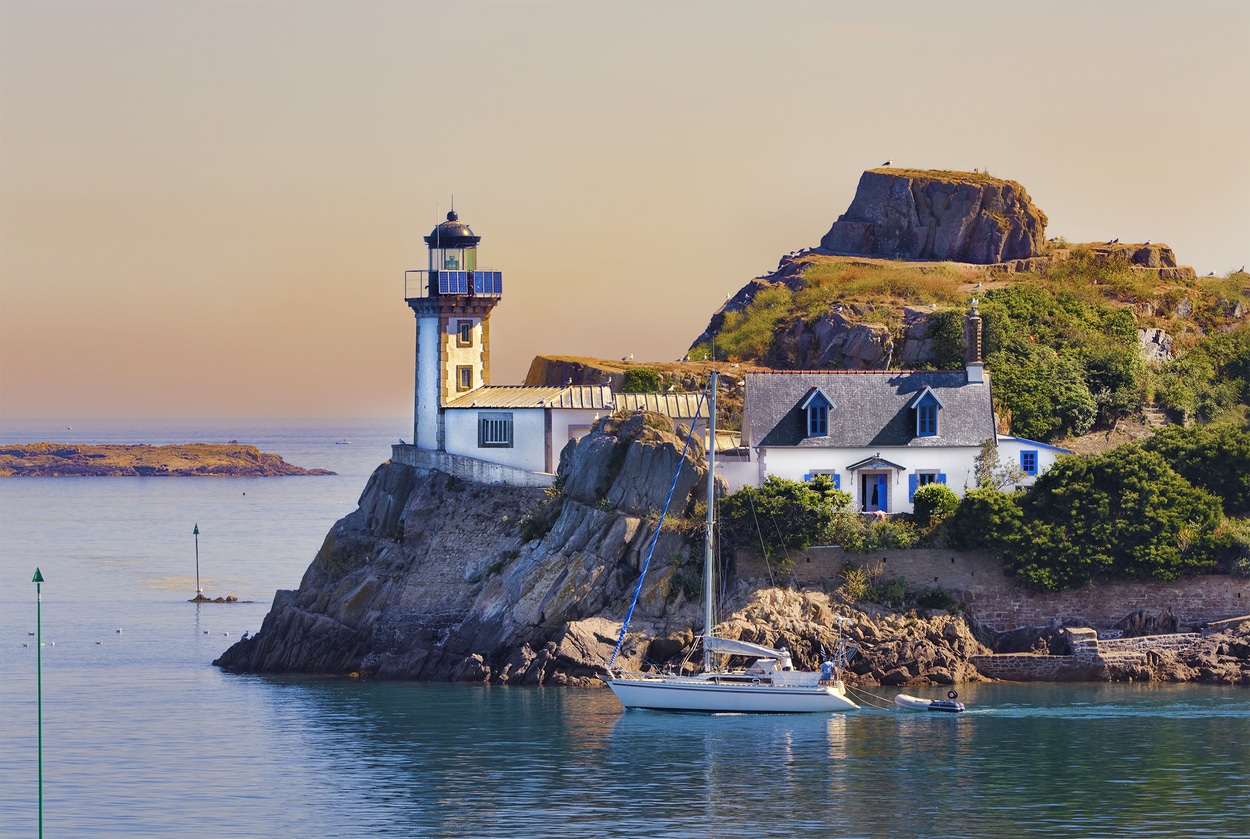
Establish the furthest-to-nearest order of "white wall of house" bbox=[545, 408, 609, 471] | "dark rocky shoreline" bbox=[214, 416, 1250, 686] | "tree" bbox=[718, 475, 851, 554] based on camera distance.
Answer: "white wall of house" bbox=[545, 408, 609, 471] < "tree" bbox=[718, 475, 851, 554] < "dark rocky shoreline" bbox=[214, 416, 1250, 686]

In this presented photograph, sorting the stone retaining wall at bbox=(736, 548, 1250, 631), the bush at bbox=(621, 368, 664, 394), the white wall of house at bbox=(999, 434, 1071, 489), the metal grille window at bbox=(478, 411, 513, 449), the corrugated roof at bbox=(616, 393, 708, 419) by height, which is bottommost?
the stone retaining wall at bbox=(736, 548, 1250, 631)

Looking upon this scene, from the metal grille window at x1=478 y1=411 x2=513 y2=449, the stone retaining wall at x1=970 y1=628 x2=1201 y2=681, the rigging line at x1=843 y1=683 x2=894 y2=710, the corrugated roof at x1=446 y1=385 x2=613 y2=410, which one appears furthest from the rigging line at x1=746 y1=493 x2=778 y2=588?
the metal grille window at x1=478 y1=411 x2=513 y2=449

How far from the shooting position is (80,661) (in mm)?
72625

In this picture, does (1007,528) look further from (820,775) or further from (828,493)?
(820,775)

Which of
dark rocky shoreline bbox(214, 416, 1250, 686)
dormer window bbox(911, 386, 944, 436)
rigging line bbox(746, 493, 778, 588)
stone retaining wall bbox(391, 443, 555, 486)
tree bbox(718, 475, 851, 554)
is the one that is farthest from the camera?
stone retaining wall bbox(391, 443, 555, 486)

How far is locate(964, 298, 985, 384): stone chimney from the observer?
6544cm

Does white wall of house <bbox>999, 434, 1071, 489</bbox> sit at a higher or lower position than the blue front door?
higher

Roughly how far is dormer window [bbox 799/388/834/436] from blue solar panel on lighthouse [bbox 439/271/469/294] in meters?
15.4

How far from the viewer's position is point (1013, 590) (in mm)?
60250

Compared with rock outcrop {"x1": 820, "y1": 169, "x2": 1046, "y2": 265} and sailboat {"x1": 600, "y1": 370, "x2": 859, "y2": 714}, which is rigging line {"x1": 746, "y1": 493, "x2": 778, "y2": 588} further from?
rock outcrop {"x1": 820, "y1": 169, "x2": 1046, "y2": 265}

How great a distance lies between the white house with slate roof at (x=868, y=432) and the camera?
63.2m

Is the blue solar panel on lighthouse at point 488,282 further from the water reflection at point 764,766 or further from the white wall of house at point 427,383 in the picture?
the water reflection at point 764,766

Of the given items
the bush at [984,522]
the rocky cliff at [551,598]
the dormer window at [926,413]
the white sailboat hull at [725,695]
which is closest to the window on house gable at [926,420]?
the dormer window at [926,413]

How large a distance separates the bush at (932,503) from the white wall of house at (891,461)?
174 centimetres
